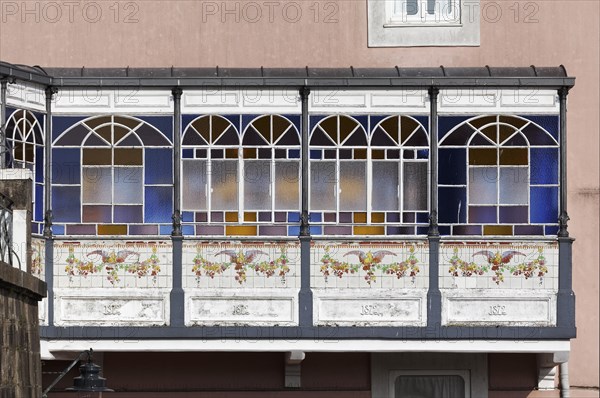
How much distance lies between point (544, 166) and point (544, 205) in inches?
21.4

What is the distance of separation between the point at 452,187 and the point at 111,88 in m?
4.87

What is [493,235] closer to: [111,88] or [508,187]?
[508,187]

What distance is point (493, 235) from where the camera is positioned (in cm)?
2883

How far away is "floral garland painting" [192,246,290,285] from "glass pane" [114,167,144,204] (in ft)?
4.12

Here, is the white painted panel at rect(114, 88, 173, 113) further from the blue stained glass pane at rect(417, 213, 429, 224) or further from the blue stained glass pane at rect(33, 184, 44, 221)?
the blue stained glass pane at rect(417, 213, 429, 224)

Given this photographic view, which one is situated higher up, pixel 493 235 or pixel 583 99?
pixel 583 99

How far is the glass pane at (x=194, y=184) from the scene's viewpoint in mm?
29188

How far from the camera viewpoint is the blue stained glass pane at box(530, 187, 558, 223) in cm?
2905

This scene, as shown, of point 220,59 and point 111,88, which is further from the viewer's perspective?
point 220,59

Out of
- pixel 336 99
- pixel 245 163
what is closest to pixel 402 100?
pixel 336 99

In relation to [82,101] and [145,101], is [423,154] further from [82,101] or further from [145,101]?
[82,101]

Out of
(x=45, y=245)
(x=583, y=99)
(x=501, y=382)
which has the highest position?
(x=583, y=99)

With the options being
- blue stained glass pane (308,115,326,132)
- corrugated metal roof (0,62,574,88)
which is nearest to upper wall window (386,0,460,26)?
corrugated metal roof (0,62,574,88)

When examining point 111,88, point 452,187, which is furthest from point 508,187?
point 111,88
